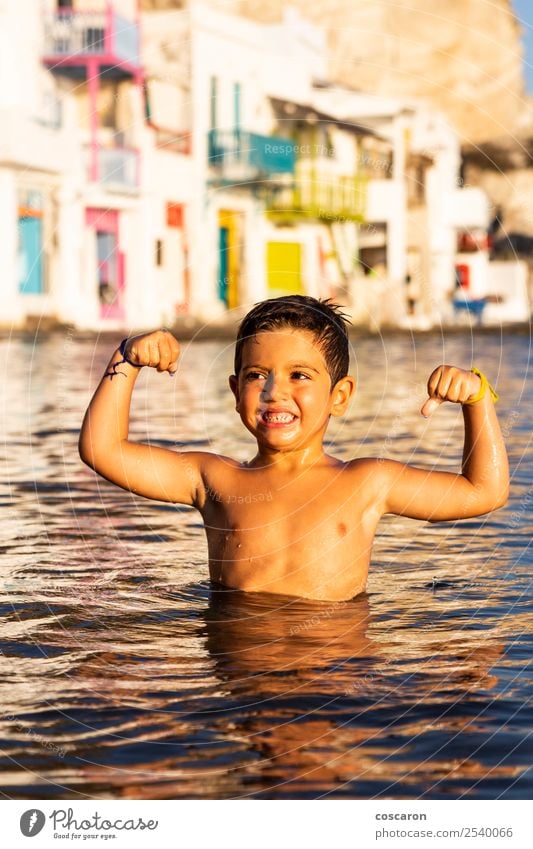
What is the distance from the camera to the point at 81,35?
108ft

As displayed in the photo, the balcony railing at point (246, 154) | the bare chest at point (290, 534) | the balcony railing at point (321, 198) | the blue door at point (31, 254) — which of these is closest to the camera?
the bare chest at point (290, 534)

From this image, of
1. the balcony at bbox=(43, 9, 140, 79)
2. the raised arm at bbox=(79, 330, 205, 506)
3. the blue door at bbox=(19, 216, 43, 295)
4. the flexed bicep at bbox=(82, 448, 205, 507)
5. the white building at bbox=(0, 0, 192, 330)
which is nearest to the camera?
the raised arm at bbox=(79, 330, 205, 506)

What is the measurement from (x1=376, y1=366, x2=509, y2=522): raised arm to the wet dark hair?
0.41 metres

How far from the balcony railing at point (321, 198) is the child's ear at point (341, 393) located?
33104mm

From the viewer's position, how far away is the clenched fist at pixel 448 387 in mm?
4468

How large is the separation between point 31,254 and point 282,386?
27.1 m

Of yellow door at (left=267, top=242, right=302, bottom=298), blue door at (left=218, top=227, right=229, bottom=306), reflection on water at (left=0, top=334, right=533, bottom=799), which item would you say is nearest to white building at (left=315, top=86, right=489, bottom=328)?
yellow door at (left=267, top=242, right=302, bottom=298)

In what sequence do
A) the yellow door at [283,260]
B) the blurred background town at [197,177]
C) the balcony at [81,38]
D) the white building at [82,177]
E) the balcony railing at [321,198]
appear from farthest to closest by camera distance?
the yellow door at [283,260]
the balcony railing at [321,198]
the balcony at [81,38]
the blurred background town at [197,177]
the white building at [82,177]

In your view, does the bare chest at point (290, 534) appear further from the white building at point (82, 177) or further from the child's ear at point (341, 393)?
the white building at point (82, 177)

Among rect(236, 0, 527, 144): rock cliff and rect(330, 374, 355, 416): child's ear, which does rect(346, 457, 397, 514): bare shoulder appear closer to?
rect(330, 374, 355, 416): child's ear

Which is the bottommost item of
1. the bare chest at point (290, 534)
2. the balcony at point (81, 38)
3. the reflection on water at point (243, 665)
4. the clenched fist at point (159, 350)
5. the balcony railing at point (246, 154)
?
the reflection on water at point (243, 665)

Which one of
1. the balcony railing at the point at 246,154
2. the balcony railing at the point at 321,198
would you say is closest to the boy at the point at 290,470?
the balcony railing at the point at 246,154

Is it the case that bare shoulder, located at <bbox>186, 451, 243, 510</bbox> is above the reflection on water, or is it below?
above

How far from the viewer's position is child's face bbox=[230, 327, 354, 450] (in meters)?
4.79
